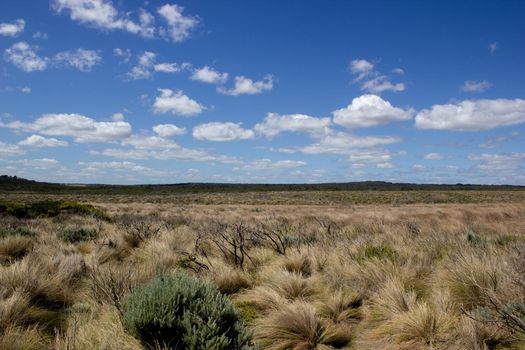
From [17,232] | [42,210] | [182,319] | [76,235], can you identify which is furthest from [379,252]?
[42,210]

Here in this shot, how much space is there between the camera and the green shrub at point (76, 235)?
35.9ft

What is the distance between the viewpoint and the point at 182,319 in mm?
4141

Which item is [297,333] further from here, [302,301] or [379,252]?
[379,252]

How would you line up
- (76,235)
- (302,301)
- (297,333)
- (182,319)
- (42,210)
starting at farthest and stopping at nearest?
(42,210) < (76,235) < (302,301) < (297,333) < (182,319)

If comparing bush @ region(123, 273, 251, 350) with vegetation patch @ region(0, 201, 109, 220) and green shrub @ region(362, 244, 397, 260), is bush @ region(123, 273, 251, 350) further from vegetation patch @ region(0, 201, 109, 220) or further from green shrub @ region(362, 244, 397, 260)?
vegetation patch @ region(0, 201, 109, 220)

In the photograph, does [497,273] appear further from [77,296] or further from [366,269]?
[77,296]

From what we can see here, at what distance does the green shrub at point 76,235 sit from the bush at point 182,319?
24.3ft

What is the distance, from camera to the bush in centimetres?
380

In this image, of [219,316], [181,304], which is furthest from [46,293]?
[219,316]

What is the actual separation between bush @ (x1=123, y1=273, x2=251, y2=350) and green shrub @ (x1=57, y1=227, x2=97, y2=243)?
7.42m

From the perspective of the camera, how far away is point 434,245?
8.28m

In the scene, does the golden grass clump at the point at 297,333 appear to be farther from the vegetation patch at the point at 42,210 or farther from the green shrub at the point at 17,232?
the vegetation patch at the point at 42,210

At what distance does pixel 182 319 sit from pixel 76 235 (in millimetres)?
8317

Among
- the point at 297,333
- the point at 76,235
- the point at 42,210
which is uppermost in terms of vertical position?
the point at 42,210
